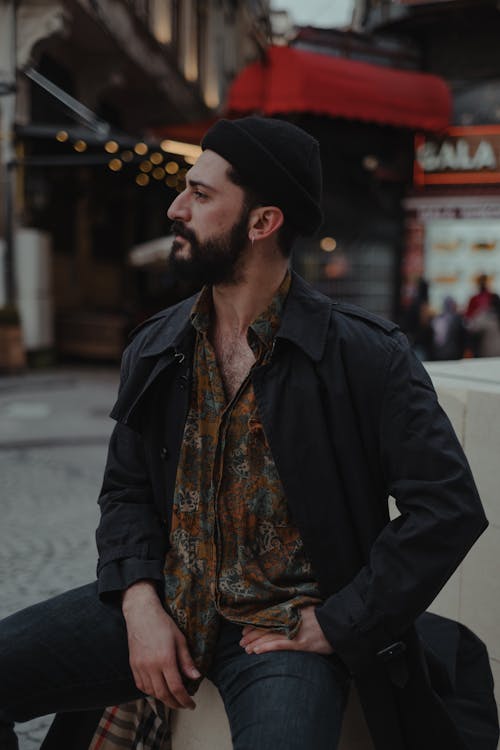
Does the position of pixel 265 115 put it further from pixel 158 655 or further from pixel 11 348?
pixel 158 655

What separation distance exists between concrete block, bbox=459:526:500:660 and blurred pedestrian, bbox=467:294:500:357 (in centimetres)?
956

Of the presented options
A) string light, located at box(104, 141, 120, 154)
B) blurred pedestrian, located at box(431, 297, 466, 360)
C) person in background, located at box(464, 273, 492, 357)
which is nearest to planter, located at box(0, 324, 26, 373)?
string light, located at box(104, 141, 120, 154)

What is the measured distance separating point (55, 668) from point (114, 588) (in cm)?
22

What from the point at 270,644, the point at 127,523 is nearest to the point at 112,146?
the point at 127,523

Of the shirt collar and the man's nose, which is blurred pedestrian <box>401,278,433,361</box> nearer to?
the shirt collar

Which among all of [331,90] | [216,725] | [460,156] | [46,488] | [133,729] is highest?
[331,90]

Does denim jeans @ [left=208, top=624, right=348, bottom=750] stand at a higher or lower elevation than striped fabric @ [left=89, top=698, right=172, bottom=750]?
higher

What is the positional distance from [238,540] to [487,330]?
34.9ft

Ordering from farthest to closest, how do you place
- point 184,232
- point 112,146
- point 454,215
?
1. point 454,215
2. point 112,146
3. point 184,232

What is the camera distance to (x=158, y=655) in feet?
6.17

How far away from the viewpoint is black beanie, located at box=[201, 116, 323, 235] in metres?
1.95

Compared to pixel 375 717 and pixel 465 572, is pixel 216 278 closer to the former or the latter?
pixel 375 717

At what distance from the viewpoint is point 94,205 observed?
741 inches

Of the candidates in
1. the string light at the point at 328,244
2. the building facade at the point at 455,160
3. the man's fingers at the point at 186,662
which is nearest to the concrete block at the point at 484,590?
the man's fingers at the point at 186,662
